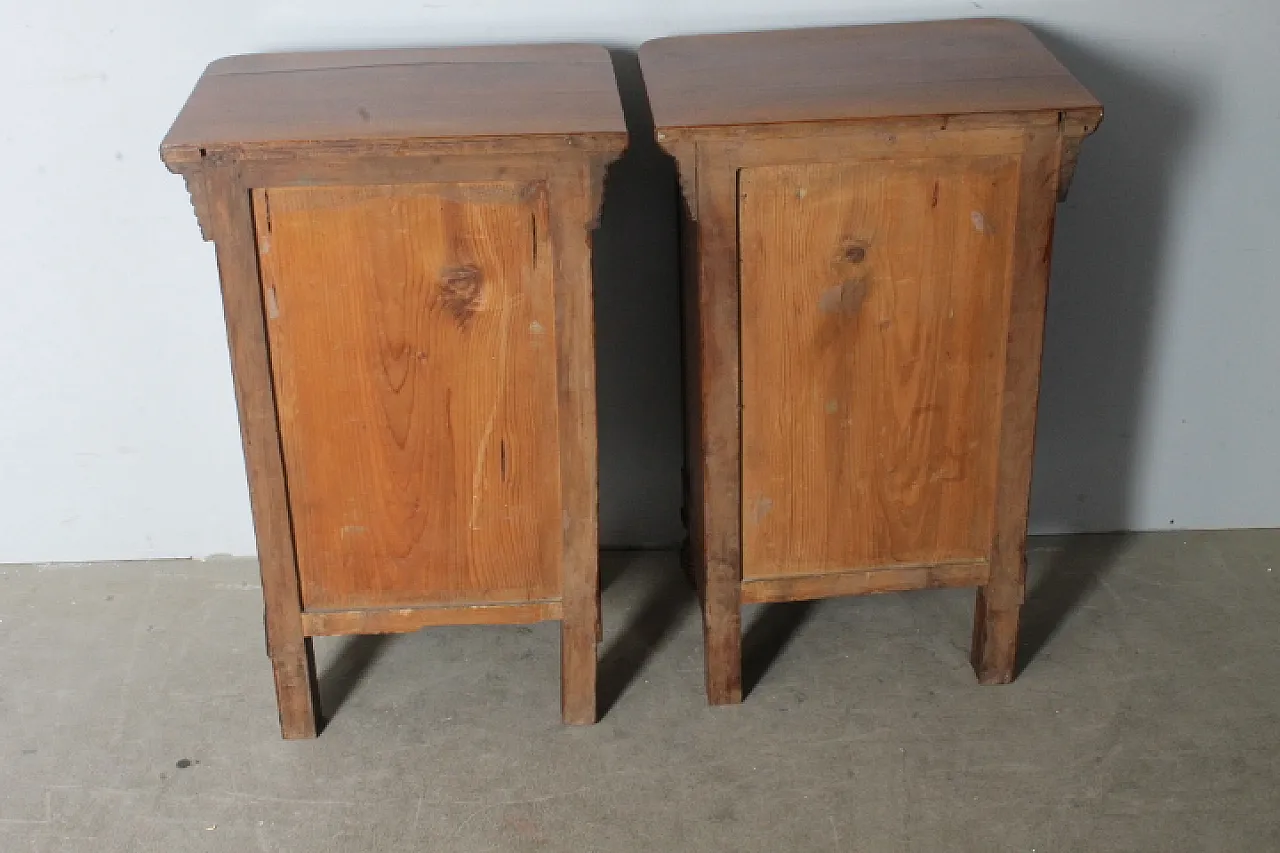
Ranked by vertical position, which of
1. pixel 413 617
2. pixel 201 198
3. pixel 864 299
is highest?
pixel 201 198

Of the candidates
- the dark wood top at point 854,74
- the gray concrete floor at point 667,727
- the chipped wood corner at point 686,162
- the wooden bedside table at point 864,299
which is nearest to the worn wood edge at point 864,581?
the wooden bedside table at point 864,299

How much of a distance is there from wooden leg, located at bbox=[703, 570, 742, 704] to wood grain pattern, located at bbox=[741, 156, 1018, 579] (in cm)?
6

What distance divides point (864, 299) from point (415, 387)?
691mm

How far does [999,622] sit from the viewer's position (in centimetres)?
262

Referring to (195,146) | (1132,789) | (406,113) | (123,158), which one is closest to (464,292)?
(406,113)

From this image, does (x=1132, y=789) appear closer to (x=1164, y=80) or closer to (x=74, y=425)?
(x=1164, y=80)

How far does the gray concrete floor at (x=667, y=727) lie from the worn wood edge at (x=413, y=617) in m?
0.21

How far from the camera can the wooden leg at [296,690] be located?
253 cm

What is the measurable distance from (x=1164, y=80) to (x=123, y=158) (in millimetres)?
1832

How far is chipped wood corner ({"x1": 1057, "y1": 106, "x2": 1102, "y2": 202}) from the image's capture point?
220 centimetres

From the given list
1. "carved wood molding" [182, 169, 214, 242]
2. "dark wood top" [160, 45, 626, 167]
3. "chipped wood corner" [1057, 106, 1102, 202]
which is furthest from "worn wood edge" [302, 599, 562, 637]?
"chipped wood corner" [1057, 106, 1102, 202]

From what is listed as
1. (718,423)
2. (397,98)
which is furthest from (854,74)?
(397,98)

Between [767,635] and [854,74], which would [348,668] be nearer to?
[767,635]

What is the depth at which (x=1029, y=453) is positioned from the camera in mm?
2477
